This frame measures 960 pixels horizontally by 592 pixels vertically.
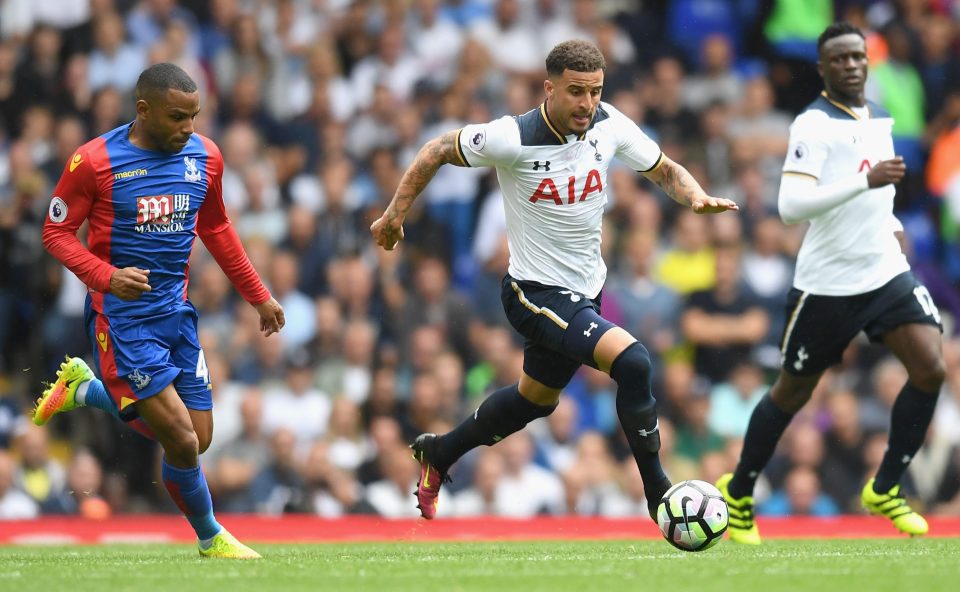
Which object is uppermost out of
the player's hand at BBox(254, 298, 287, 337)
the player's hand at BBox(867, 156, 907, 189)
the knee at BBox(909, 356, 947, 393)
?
the player's hand at BBox(867, 156, 907, 189)

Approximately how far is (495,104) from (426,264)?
6.37 ft

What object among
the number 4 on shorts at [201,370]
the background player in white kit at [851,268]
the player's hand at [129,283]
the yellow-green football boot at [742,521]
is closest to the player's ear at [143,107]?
the player's hand at [129,283]

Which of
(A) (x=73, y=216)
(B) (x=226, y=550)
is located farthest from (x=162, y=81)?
(B) (x=226, y=550)

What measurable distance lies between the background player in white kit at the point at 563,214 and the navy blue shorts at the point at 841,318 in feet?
3.61

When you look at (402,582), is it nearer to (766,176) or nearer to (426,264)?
(426,264)

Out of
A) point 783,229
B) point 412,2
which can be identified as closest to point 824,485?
point 783,229

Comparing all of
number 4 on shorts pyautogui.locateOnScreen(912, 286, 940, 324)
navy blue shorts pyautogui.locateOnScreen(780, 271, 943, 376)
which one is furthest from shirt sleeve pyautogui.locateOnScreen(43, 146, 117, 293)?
number 4 on shorts pyautogui.locateOnScreen(912, 286, 940, 324)

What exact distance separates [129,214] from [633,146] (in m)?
2.67

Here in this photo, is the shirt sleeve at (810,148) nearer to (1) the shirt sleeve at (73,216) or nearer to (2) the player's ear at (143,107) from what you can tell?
(2) the player's ear at (143,107)

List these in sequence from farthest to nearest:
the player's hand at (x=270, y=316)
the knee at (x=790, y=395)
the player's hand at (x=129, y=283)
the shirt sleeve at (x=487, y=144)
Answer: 1. the knee at (x=790, y=395)
2. the player's hand at (x=270, y=316)
3. the shirt sleeve at (x=487, y=144)
4. the player's hand at (x=129, y=283)

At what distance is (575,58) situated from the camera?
7.90m

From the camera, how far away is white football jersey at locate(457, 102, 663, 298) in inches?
319

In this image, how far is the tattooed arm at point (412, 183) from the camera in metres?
7.95

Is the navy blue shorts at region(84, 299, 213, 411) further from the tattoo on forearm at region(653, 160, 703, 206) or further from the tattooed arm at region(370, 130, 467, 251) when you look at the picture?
the tattoo on forearm at region(653, 160, 703, 206)
